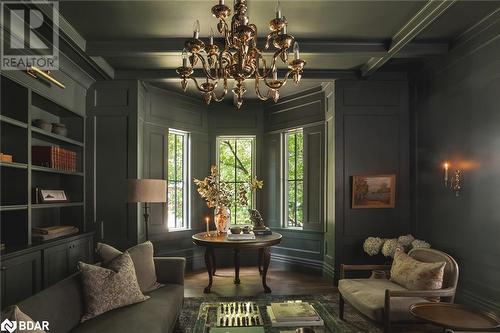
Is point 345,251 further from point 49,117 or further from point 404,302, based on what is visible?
point 49,117

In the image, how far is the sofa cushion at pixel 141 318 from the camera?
2266mm

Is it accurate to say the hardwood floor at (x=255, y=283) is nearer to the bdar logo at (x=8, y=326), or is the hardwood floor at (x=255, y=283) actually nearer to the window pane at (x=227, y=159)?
the window pane at (x=227, y=159)

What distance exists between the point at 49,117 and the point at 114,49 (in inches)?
48.6

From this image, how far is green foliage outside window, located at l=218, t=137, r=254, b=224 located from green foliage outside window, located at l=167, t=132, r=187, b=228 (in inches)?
28.7

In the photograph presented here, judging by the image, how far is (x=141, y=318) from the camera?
7.99 ft

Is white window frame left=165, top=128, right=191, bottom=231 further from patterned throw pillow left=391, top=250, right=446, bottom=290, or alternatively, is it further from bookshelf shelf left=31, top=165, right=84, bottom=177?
patterned throw pillow left=391, top=250, right=446, bottom=290

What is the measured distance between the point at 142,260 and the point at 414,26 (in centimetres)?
341

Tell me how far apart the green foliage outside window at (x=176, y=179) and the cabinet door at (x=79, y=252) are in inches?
60.1

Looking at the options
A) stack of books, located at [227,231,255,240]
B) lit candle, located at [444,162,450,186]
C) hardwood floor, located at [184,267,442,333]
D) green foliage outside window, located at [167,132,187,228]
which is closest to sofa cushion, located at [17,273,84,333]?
stack of books, located at [227,231,255,240]

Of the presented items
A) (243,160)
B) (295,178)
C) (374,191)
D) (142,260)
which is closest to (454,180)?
(374,191)

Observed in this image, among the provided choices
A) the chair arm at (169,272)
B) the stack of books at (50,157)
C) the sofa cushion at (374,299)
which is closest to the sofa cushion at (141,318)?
the chair arm at (169,272)

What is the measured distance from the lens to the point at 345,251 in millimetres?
4906

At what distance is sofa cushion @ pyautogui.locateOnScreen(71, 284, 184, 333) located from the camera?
2266mm

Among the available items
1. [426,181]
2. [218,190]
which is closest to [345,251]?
[426,181]
